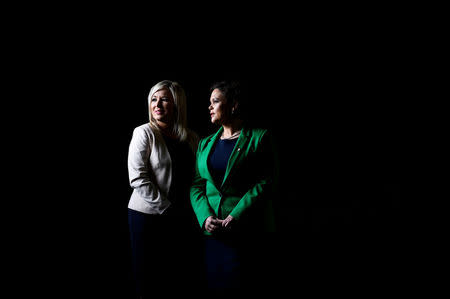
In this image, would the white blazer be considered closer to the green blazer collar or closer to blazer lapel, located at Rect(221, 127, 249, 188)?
the green blazer collar

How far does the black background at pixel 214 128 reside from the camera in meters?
2.80

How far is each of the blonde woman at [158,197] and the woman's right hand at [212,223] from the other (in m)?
0.37

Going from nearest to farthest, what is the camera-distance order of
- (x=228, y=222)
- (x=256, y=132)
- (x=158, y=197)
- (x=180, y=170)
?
(x=228, y=222), (x=256, y=132), (x=158, y=197), (x=180, y=170)

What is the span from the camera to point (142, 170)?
2.08m

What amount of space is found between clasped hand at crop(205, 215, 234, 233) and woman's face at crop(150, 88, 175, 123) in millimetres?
792

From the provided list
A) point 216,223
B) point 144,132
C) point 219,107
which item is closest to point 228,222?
point 216,223

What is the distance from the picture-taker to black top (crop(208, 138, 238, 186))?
1.88 metres

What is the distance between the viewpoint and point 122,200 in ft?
9.72

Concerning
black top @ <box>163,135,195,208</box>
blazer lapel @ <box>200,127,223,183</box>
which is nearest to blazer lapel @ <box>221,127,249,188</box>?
blazer lapel @ <box>200,127,223,183</box>

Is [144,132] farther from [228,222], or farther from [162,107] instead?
[228,222]

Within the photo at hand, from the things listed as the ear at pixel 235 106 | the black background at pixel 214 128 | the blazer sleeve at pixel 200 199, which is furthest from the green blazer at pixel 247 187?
the black background at pixel 214 128

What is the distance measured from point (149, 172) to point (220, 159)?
54 centimetres

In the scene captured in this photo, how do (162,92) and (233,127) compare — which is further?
(162,92)

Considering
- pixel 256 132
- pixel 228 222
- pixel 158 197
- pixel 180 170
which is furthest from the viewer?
pixel 180 170
